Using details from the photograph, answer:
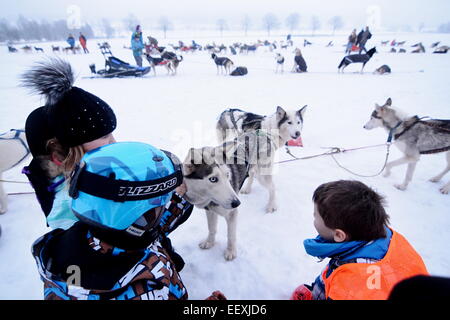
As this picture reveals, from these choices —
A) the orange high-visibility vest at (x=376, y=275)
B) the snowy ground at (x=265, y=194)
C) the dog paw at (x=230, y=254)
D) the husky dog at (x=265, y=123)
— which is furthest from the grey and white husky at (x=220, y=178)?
the husky dog at (x=265, y=123)

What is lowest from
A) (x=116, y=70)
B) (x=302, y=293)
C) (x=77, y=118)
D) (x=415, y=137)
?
(x=302, y=293)

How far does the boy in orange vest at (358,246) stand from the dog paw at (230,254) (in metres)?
1.02

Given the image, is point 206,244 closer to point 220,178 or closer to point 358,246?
point 220,178

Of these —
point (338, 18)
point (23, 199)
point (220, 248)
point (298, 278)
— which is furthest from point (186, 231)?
point (338, 18)

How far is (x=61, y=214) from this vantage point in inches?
51.6

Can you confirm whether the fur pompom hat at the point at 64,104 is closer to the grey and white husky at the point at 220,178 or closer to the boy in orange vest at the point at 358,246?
the grey and white husky at the point at 220,178

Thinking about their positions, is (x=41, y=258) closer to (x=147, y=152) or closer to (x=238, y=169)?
(x=147, y=152)

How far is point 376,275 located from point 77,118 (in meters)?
1.79

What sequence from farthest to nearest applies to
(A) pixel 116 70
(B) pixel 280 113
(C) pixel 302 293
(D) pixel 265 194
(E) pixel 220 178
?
1. (A) pixel 116 70
2. (B) pixel 280 113
3. (D) pixel 265 194
4. (E) pixel 220 178
5. (C) pixel 302 293

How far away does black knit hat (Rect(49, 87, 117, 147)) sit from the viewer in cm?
126

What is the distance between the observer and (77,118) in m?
1.28

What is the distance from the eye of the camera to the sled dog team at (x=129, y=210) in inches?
33.2

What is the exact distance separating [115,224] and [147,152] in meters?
0.31

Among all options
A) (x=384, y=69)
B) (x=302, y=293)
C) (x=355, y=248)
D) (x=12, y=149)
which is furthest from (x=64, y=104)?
(x=384, y=69)
